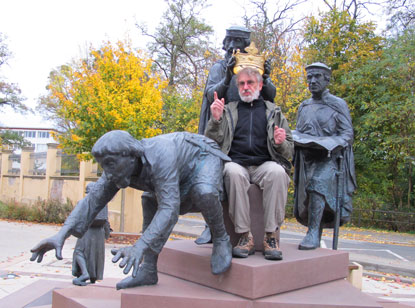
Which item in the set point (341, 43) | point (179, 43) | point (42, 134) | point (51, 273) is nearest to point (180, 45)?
point (179, 43)

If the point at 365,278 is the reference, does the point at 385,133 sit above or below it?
above

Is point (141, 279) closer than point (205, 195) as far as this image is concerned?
No

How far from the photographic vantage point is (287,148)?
11.1 feet

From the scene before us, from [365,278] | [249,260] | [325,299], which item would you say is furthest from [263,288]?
[365,278]

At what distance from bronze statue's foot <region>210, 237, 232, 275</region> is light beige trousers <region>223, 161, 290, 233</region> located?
7.2 inches

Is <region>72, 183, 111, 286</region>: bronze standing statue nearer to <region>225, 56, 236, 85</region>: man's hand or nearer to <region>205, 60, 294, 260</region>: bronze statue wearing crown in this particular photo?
<region>205, 60, 294, 260</region>: bronze statue wearing crown

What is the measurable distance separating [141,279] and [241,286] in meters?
0.74

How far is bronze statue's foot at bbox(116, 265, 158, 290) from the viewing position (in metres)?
2.82

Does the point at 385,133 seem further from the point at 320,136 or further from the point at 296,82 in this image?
the point at 320,136

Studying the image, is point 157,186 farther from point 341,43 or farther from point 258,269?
point 341,43

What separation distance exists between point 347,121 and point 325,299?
2140mm

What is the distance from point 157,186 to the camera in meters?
2.61

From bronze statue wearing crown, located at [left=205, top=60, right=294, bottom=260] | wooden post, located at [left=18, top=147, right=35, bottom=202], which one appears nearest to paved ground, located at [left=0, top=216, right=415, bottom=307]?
bronze statue wearing crown, located at [left=205, top=60, right=294, bottom=260]

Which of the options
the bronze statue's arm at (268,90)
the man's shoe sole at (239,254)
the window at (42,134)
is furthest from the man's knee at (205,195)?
the window at (42,134)
